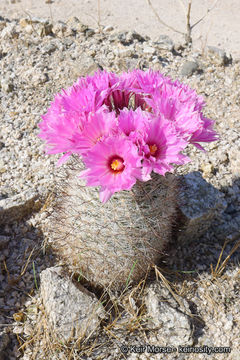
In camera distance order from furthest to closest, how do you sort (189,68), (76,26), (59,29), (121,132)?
(76,26), (59,29), (189,68), (121,132)

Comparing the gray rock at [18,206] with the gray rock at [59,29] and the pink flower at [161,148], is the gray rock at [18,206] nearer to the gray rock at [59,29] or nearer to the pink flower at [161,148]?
the pink flower at [161,148]

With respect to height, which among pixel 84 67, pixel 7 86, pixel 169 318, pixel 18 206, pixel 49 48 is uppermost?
pixel 49 48

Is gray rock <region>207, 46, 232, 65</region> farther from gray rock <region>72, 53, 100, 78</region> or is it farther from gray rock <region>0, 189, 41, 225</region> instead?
gray rock <region>0, 189, 41, 225</region>

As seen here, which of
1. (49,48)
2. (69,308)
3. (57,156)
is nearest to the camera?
(69,308)

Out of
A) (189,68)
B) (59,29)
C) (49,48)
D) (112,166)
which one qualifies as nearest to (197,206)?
(112,166)

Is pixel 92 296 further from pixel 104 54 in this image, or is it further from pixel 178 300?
pixel 104 54

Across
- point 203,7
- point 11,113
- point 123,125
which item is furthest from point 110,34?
point 123,125

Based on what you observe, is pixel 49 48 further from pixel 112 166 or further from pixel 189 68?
pixel 112 166

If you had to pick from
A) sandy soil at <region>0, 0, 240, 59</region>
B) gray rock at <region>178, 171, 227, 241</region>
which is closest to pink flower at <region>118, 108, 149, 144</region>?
gray rock at <region>178, 171, 227, 241</region>
